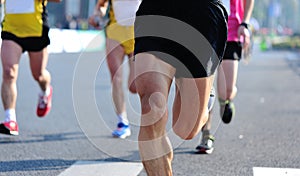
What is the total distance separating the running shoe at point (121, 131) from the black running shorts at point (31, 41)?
1.13 m

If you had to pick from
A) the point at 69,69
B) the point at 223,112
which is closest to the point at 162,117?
the point at 223,112

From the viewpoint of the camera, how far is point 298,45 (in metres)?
48.9

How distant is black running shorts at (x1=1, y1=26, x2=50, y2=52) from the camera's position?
252 inches

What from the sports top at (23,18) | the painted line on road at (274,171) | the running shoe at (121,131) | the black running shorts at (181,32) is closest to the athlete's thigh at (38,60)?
the sports top at (23,18)

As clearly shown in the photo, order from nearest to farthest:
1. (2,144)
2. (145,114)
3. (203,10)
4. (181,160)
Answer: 1. (145,114)
2. (203,10)
3. (181,160)
4. (2,144)

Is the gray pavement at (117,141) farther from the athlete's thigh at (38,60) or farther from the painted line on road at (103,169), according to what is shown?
the athlete's thigh at (38,60)

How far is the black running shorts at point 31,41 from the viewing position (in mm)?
6402

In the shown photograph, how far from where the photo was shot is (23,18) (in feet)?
21.0

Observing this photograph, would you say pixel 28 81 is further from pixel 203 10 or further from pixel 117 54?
pixel 203 10

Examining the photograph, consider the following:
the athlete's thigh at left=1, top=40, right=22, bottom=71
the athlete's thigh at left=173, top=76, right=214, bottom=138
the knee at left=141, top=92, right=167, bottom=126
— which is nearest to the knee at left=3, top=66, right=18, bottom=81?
the athlete's thigh at left=1, top=40, right=22, bottom=71

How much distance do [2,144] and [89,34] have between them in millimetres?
26643

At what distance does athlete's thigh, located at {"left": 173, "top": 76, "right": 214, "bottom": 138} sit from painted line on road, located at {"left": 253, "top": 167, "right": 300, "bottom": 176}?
3.88 ft

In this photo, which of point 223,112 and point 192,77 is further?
point 223,112

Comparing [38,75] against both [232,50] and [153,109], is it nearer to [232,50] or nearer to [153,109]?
[232,50]
